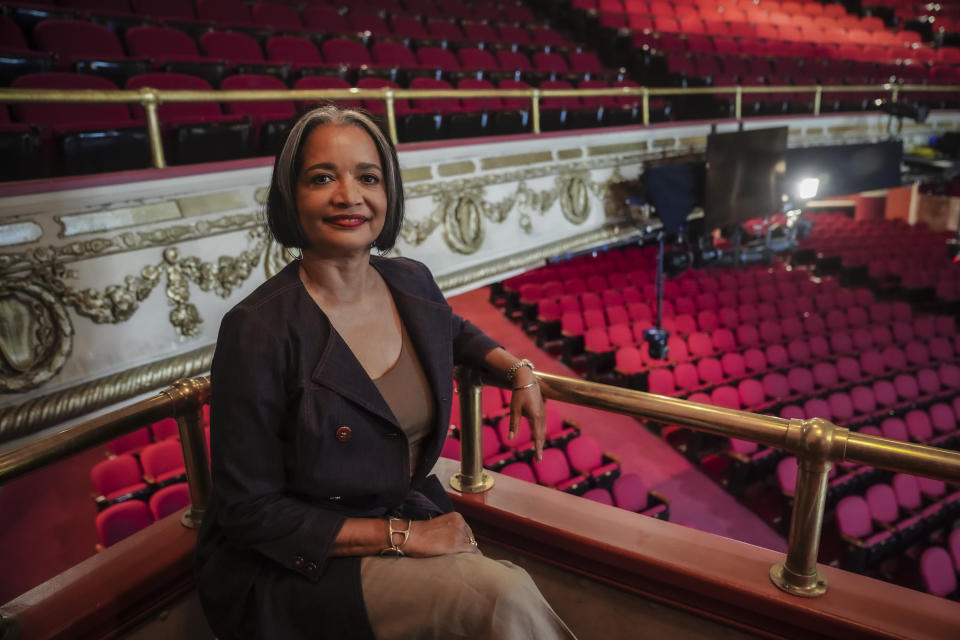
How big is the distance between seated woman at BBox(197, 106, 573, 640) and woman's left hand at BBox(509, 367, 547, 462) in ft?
0.49

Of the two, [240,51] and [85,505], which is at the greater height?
[240,51]

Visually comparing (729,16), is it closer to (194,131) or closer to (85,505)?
(194,131)

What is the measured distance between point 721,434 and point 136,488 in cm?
235

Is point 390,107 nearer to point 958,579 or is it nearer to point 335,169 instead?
point 335,169

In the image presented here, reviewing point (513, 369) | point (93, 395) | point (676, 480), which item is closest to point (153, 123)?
point (93, 395)

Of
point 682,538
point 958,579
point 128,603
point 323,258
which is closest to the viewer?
point 323,258

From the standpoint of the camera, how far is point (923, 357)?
491 cm

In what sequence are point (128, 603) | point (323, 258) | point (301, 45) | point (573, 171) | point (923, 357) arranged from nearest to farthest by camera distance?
point (323, 258)
point (128, 603)
point (301, 45)
point (573, 171)
point (923, 357)

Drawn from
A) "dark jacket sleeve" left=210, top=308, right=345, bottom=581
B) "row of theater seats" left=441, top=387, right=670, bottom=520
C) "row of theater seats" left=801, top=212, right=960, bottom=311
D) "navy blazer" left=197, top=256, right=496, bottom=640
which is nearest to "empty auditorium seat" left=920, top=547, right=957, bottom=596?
"row of theater seats" left=441, top=387, right=670, bottom=520

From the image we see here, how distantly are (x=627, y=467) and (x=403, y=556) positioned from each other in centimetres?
326

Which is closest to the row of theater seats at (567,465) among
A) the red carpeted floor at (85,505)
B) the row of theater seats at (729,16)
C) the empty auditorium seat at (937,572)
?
the red carpeted floor at (85,505)

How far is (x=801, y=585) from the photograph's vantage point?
892 millimetres

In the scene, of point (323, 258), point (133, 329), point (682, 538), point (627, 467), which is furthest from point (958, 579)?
point (133, 329)

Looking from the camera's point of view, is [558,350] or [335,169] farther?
[558,350]
